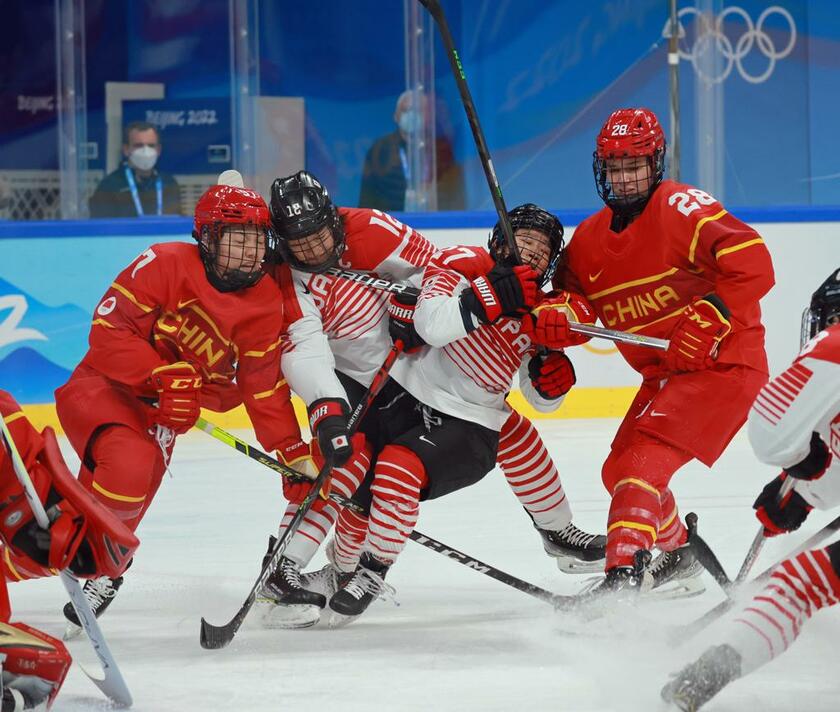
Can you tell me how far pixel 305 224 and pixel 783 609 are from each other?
1.39 meters

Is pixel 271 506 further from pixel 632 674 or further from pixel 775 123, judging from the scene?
pixel 775 123

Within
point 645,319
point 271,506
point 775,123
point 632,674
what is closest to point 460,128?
point 775,123

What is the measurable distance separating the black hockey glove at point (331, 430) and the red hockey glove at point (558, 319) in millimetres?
442

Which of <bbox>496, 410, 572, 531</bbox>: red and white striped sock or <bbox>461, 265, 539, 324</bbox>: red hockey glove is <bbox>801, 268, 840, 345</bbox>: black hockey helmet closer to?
<bbox>461, 265, 539, 324</bbox>: red hockey glove

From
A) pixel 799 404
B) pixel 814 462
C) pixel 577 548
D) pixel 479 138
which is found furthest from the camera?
pixel 577 548

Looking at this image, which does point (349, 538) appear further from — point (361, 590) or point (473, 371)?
point (473, 371)

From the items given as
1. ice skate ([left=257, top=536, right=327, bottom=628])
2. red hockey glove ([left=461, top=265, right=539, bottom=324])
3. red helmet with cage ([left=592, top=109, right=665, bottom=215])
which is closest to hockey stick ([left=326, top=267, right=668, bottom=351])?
red hockey glove ([left=461, top=265, right=539, bottom=324])

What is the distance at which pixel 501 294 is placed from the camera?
283cm

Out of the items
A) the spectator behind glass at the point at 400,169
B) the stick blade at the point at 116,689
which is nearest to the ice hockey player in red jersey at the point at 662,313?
the stick blade at the point at 116,689

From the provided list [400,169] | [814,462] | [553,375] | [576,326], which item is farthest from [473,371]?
[400,169]

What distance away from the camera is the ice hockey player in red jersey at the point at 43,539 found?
6.83 ft

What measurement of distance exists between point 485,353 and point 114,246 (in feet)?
8.89

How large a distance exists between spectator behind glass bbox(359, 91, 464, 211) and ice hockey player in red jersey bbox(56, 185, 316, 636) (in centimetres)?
332

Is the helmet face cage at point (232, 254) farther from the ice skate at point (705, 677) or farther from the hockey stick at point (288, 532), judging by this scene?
the ice skate at point (705, 677)
